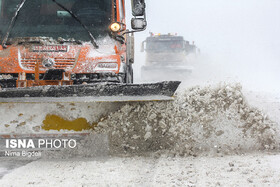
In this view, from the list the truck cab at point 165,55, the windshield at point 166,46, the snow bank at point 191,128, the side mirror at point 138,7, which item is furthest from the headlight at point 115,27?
the windshield at point 166,46

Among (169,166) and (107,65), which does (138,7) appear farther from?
(169,166)

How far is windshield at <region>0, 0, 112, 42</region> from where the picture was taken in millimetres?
4293

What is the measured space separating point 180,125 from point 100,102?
0.82 m

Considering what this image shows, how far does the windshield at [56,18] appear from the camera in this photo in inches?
169

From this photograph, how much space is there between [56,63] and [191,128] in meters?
1.78

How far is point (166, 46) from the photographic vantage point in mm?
16688

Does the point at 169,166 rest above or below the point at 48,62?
below

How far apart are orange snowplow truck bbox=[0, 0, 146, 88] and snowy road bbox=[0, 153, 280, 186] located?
3.70 feet

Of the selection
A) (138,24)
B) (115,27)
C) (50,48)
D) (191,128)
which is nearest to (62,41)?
→ (50,48)

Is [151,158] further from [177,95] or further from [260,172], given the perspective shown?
[260,172]

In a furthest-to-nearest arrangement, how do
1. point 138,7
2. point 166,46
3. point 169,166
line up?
point 166,46
point 138,7
point 169,166

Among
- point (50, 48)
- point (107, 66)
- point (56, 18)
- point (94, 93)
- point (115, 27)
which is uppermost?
point (56, 18)

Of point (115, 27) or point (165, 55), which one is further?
point (165, 55)

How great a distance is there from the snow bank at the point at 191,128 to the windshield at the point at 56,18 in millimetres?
1565
